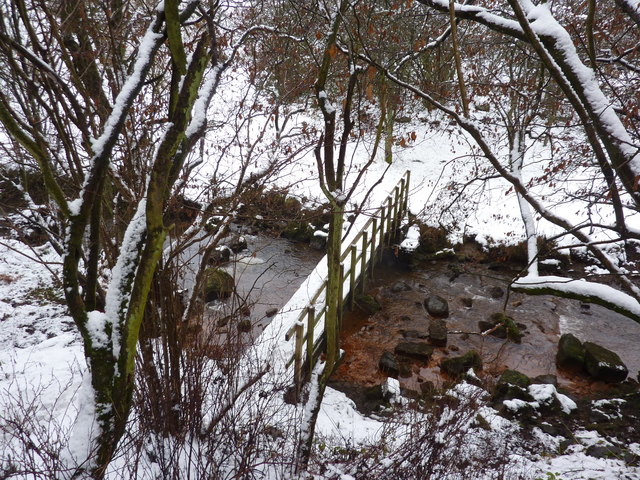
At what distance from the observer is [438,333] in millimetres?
8258

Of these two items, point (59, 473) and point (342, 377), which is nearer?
point (59, 473)

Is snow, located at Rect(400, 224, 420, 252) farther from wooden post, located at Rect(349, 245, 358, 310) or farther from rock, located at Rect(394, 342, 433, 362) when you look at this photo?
rock, located at Rect(394, 342, 433, 362)

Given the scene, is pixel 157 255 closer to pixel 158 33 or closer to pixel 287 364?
pixel 158 33

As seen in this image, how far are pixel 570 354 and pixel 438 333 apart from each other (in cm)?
238

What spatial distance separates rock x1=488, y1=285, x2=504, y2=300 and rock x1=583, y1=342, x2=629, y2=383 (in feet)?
8.83

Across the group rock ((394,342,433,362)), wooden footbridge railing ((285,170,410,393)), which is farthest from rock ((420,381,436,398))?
wooden footbridge railing ((285,170,410,393))

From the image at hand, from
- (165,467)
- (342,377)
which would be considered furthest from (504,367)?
(165,467)

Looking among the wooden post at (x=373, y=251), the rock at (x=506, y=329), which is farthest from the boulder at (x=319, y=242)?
the rock at (x=506, y=329)

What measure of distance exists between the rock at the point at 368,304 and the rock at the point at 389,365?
1.79 meters

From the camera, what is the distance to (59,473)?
2727 mm

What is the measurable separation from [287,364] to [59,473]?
336cm

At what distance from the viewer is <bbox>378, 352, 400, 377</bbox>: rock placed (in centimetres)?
733

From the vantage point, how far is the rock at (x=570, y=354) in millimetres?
7395

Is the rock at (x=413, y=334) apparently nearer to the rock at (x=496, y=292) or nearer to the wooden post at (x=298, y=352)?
the rock at (x=496, y=292)
